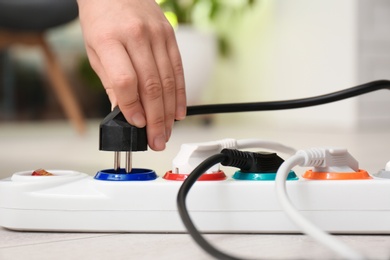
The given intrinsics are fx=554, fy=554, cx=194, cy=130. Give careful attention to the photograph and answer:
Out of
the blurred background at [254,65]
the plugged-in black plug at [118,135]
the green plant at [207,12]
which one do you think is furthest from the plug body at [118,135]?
the green plant at [207,12]

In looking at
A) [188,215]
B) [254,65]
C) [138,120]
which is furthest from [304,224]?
[254,65]

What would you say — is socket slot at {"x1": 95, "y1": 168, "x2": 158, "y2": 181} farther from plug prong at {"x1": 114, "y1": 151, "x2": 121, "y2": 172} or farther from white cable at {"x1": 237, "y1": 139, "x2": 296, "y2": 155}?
white cable at {"x1": 237, "y1": 139, "x2": 296, "y2": 155}

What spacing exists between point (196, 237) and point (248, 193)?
0.11 meters

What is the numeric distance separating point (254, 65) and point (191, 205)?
2.37 m

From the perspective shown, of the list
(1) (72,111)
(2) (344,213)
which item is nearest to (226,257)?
(2) (344,213)

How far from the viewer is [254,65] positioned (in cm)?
275

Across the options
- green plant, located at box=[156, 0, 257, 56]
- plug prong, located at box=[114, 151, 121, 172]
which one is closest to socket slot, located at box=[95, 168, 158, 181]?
plug prong, located at box=[114, 151, 121, 172]

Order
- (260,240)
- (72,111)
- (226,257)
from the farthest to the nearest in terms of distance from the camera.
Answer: (72,111), (260,240), (226,257)

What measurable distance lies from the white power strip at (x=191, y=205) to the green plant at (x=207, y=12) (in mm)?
2062

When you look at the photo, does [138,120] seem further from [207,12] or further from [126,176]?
[207,12]

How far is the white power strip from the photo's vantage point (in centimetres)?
43

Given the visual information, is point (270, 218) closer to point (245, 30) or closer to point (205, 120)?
point (205, 120)

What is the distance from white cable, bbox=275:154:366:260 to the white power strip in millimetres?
33

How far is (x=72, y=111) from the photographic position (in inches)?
83.6
